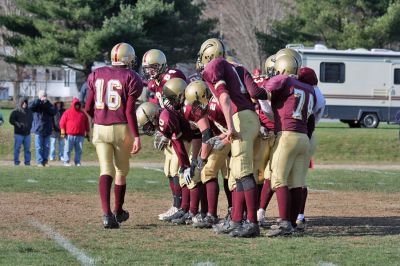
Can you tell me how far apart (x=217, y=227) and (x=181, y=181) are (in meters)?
1.24

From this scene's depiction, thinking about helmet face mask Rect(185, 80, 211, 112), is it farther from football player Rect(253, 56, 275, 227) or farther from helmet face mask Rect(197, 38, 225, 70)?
football player Rect(253, 56, 275, 227)

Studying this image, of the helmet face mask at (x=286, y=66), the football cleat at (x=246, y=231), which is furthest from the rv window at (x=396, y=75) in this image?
the football cleat at (x=246, y=231)

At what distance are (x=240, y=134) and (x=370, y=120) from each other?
83.7 feet

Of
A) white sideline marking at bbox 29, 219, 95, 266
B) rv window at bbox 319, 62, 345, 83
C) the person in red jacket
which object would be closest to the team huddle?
white sideline marking at bbox 29, 219, 95, 266

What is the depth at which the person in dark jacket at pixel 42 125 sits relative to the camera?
22.1m

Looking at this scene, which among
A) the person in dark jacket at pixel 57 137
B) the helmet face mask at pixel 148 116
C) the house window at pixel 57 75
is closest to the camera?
the helmet face mask at pixel 148 116

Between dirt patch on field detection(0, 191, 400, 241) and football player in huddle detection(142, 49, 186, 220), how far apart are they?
1.37 ft

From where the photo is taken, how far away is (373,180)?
61.2 feet

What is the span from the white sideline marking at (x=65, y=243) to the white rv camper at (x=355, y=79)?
23738 mm

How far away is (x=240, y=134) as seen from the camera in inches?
371

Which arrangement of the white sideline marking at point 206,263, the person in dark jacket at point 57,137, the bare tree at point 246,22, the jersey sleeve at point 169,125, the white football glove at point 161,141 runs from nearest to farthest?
the white sideline marking at point 206,263
the jersey sleeve at point 169,125
the white football glove at point 161,141
the person in dark jacket at point 57,137
the bare tree at point 246,22

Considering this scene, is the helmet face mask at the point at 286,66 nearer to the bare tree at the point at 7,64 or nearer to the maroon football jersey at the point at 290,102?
the maroon football jersey at the point at 290,102

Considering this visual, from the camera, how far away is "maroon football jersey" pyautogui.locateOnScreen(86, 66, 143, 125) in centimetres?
1014

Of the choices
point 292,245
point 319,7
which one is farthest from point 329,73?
point 292,245
